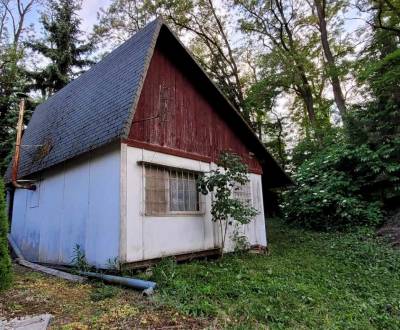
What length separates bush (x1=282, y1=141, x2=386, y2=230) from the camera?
9805 mm

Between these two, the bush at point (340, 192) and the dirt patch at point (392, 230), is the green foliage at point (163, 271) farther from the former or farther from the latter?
the bush at point (340, 192)

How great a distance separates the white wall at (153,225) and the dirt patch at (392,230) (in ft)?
16.5

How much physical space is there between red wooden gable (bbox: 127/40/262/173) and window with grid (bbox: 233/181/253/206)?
1119 mm

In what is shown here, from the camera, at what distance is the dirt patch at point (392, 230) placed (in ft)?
26.8

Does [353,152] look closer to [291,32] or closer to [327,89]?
[291,32]

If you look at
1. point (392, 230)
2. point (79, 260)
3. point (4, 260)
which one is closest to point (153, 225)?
point (79, 260)

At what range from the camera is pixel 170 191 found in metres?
6.61

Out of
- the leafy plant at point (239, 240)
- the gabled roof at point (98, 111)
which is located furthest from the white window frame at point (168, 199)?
the leafy plant at point (239, 240)

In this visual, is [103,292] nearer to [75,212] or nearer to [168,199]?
[168,199]

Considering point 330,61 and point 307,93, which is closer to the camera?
point 330,61

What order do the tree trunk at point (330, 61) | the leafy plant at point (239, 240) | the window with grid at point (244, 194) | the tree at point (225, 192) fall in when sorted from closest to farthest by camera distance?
the tree at point (225, 192)
the leafy plant at point (239, 240)
the window with grid at point (244, 194)
the tree trunk at point (330, 61)

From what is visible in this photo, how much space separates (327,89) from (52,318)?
75.1 feet

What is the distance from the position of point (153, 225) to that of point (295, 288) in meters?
2.89

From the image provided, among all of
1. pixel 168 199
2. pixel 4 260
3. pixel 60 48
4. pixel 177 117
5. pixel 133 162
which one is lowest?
pixel 4 260
